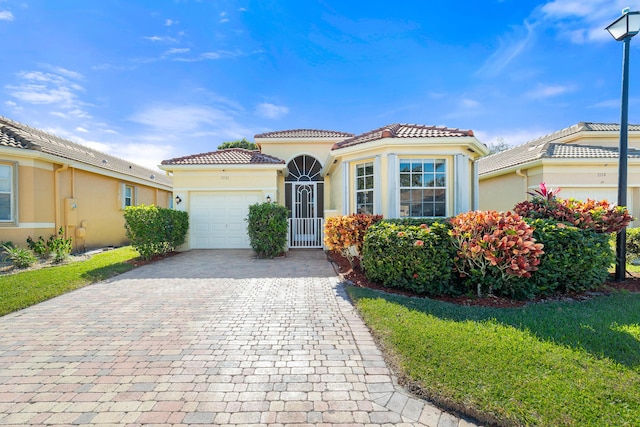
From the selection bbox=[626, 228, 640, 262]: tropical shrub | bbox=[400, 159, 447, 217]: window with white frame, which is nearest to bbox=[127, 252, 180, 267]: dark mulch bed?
bbox=[400, 159, 447, 217]: window with white frame

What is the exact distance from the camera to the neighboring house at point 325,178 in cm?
811

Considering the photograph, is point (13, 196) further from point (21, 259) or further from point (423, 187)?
point (423, 187)

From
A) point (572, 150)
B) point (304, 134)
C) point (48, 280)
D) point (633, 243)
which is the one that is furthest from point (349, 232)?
point (572, 150)

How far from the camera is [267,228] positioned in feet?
31.9

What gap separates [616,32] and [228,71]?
12.6 meters

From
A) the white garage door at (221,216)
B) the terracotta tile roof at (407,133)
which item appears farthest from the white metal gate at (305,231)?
the terracotta tile roof at (407,133)

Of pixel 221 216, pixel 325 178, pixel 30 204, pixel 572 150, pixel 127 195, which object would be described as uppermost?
pixel 572 150

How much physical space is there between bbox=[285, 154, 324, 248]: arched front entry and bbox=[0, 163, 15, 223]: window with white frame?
9.95 m

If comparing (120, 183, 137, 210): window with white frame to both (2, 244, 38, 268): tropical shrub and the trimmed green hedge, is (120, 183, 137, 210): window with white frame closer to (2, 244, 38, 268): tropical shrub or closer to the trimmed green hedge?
(2, 244, 38, 268): tropical shrub

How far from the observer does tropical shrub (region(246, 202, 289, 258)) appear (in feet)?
31.9

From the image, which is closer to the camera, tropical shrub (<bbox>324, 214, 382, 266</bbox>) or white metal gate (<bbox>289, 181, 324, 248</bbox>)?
tropical shrub (<bbox>324, 214, 382, 266</bbox>)

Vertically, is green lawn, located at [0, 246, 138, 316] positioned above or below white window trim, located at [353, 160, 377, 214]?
below

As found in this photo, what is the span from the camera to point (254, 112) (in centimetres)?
1656

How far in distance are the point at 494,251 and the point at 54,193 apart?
14686 mm
